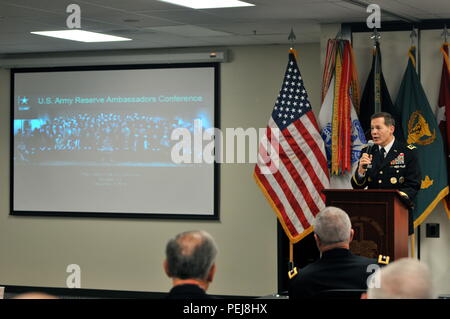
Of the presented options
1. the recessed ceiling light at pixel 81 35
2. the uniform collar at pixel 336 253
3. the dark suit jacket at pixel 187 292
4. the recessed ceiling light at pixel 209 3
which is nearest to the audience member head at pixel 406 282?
the dark suit jacket at pixel 187 292

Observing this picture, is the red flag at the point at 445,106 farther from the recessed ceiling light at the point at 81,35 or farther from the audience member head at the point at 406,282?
the audience member head at the point at 406,282

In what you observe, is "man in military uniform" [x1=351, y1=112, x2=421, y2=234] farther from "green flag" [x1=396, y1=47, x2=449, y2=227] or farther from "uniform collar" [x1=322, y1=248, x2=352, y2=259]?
"uniform collar" [x1=322, y1=248, x2=352, y2=259]

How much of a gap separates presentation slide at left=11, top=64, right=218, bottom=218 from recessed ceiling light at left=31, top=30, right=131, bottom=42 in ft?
2.86

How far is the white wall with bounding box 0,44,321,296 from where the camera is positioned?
852 centimetres

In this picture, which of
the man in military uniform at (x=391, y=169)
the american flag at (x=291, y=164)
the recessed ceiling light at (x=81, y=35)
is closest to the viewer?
the man in military uniform at (x=391, y=169)

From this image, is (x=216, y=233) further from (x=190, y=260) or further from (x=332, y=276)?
(x=190, y=260)

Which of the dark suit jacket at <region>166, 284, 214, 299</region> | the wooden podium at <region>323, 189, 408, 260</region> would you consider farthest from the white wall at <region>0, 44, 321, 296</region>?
the dark suit jacket at <region>166, 284, 214, 299</region>

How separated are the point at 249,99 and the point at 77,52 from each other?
2144 millimetres

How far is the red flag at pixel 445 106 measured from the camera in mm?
6723

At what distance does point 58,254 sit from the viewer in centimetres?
930

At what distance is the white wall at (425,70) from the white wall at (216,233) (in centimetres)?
136

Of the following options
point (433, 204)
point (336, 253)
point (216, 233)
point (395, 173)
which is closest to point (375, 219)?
point (395, 173)
